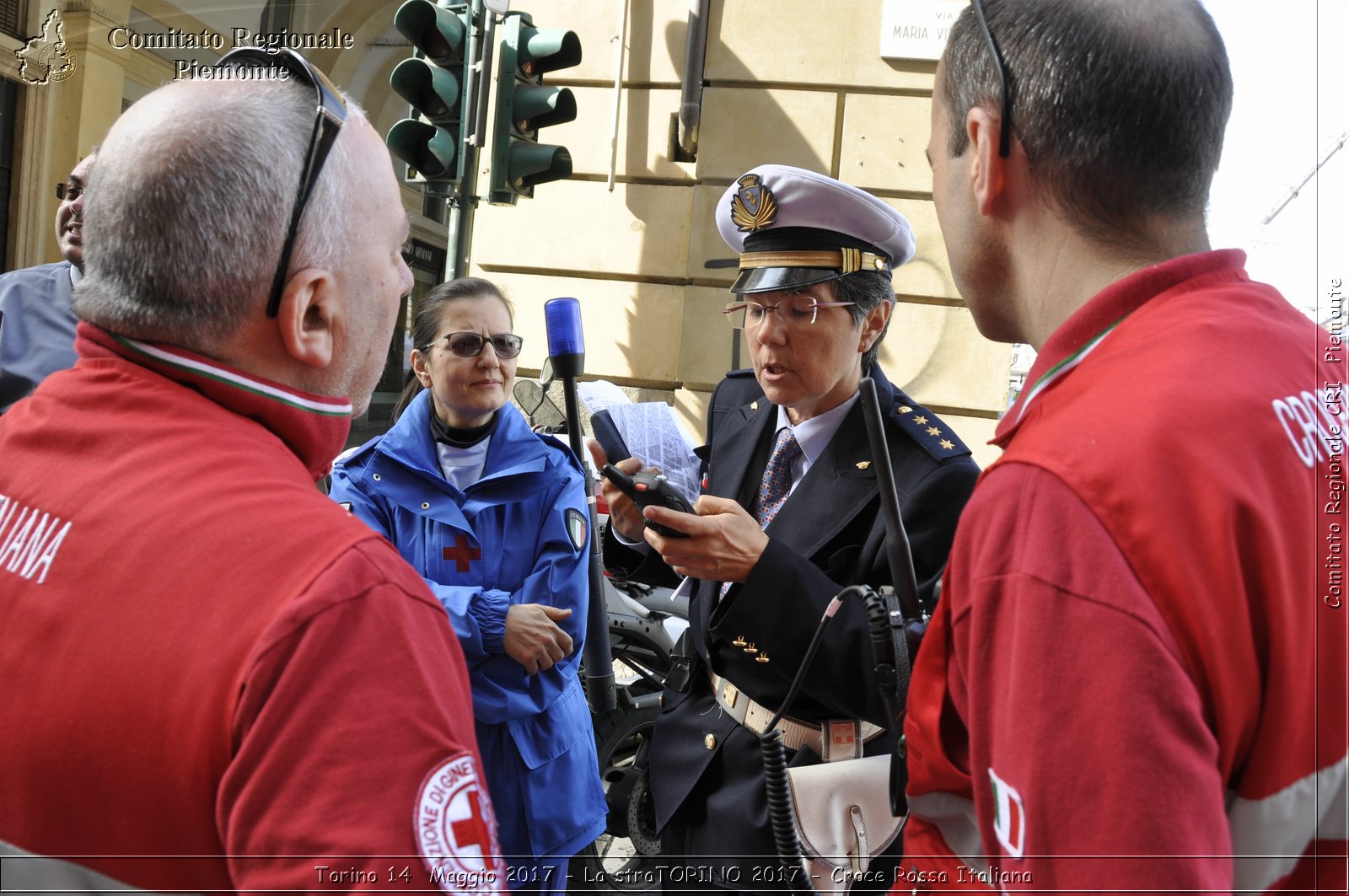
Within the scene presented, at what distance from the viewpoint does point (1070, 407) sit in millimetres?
1021

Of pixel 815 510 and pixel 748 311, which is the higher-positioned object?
pixel 748 311

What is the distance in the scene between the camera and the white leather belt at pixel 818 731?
2.14m

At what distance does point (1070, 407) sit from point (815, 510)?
1293mm

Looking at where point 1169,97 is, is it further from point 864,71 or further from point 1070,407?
point 864,71

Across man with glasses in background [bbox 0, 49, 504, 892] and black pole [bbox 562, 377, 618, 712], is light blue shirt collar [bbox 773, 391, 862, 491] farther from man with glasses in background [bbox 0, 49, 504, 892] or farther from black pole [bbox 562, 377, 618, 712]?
man with glasses in background [bbox 0, 49, 504, 892]

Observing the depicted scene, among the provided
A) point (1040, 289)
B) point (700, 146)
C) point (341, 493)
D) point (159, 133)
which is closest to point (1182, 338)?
point (1040, 289)

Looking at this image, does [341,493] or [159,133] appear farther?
[341,493]

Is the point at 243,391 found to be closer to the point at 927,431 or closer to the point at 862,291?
the point at 927,431

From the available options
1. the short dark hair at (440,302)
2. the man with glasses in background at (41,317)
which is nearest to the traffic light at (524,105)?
the short dark hair at (440,302)

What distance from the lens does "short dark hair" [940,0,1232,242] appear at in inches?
44.2

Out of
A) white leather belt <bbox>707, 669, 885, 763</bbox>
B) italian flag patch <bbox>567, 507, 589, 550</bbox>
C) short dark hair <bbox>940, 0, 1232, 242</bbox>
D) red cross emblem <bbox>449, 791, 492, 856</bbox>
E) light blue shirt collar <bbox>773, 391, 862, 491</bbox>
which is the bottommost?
white leather belt <bbox>707, 669, 885, 763</bbox>

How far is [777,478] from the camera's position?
249 cm

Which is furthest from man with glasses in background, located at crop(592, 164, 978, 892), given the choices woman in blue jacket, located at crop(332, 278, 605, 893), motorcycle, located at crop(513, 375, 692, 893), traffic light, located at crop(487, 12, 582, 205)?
traffic light, located at crop(487, 12, 582, 205)

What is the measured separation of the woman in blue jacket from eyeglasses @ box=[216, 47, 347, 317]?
1.82 m
